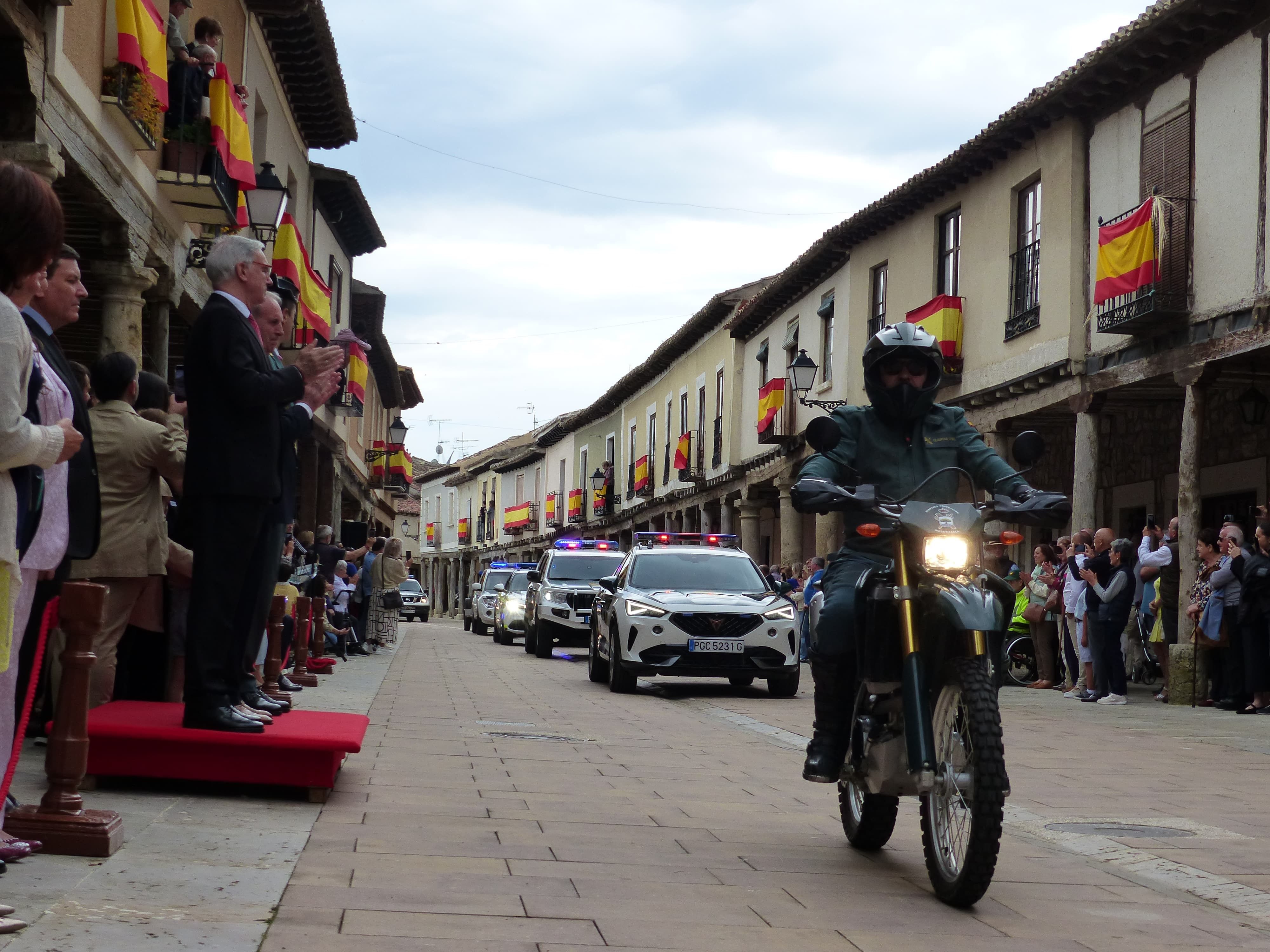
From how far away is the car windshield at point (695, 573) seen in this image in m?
16.7

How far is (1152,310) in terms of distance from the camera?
1703cm

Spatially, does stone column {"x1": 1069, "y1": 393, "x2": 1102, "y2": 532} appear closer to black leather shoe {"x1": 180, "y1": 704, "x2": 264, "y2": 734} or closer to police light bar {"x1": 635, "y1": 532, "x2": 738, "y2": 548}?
police light bar {"x1": 635, "y1": 532, "x2": 738, "y2": 548}

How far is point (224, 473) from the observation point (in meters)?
6.12

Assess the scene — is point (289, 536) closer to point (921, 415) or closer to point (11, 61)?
point (11, 61)

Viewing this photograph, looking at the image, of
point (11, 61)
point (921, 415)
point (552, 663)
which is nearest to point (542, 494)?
point (552, 663)

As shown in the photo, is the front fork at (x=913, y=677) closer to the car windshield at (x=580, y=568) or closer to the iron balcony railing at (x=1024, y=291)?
the iron balcony railing at (x=1024, y=291)

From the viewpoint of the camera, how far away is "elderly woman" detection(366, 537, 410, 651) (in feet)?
74.9

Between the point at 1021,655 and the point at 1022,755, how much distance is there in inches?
365

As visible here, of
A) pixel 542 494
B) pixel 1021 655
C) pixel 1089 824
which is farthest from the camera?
pixel 542 494

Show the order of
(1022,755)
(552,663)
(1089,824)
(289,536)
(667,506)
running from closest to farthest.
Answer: (1089,824)
(1022,755)
(289,536)
(552,663)
(667,506)

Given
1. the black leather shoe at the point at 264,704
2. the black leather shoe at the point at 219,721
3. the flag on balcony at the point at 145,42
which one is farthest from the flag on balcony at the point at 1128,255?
the black leather shoe at the point at 219,721

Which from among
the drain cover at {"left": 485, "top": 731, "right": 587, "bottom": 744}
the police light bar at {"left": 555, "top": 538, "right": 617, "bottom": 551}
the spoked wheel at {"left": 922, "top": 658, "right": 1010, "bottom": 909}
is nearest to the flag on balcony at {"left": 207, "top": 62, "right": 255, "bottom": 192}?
the drain cover at {"left": 485, "top": 731, "right": 587, "bottom": 744}

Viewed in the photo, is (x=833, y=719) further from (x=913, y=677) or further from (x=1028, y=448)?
(x=1028, y=448)

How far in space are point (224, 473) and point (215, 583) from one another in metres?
0.45
